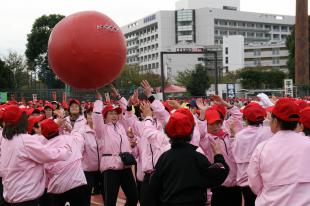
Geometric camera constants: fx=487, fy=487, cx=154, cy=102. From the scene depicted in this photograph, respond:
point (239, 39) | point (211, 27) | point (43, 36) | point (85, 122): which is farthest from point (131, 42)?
point (85, 122)

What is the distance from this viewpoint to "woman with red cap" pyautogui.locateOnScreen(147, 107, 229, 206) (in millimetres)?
4102

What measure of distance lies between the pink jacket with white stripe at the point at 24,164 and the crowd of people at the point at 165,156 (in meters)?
0.01

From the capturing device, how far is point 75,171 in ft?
20.2

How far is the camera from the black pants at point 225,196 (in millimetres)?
6266

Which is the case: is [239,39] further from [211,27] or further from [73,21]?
[73,21]

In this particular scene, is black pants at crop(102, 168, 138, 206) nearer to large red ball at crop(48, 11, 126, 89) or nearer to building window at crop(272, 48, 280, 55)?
large red ball at crop(48, 11, 126, 89)

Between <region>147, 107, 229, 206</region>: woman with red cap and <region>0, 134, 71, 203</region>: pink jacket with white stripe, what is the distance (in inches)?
66.6

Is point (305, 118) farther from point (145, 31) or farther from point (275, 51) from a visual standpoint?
point (145, 31)

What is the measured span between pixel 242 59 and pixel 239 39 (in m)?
5.08

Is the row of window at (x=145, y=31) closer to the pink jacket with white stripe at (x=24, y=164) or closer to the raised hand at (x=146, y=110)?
the raised hand at (x=146, y=110)

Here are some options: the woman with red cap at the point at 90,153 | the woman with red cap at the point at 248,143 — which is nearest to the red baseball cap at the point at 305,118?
the woman with red cap at the point at 248,143

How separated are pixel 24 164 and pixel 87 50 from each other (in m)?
1.54

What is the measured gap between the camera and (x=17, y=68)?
1965 inches

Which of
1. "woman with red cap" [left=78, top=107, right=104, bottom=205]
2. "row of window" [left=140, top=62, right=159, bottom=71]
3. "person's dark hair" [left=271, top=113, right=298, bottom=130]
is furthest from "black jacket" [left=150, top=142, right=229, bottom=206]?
"row of window" [left=140, top=62, right=159, bottom=71]
